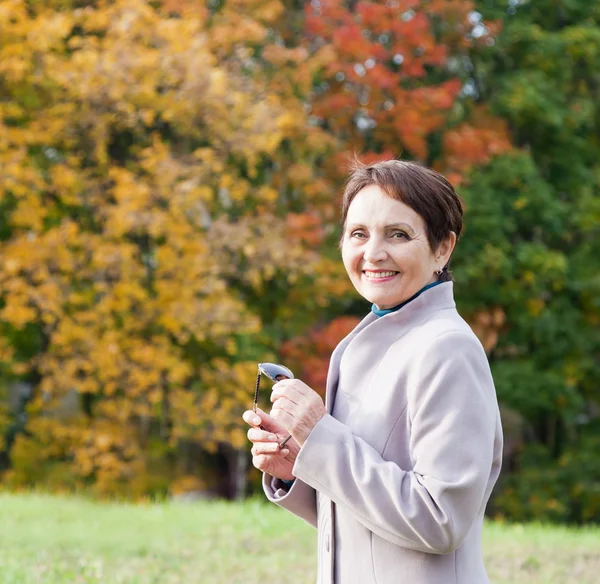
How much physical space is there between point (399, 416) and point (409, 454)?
75 mm

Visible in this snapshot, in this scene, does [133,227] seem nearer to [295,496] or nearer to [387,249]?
[295,496]

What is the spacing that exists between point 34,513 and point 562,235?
26.8 ft

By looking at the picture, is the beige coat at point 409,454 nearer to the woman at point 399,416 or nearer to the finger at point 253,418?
the woman at point 399,416

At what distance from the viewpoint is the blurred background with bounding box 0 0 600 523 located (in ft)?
29.7

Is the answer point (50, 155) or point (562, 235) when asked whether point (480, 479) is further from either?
point (562, 235)

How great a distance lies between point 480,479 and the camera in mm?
1665

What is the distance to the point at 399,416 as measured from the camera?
1.77m

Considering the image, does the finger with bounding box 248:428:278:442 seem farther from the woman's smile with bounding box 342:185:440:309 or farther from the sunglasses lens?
the woman's smile with bounding box 342:185:440:309

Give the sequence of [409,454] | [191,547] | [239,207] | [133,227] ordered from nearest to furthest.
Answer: [409,454] < [191,547] < [133,227] < [239,207]

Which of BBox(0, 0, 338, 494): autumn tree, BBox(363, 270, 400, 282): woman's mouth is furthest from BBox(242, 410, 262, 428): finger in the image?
BBox(0, 0, 338, 494): autumn tree

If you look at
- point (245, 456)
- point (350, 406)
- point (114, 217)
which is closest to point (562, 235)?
point (245, 456)

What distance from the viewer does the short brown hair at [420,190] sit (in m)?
1.82

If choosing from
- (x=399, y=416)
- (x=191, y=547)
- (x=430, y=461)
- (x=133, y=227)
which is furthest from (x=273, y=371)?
(x=133, y=227)

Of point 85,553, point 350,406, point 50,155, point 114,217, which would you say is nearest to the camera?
point 350,406
